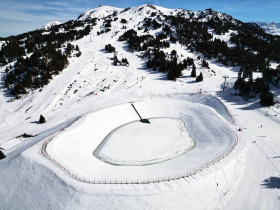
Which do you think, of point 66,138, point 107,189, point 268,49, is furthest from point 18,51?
point 268,49

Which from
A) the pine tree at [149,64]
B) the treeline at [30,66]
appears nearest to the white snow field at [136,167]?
the treeline at [30,66]

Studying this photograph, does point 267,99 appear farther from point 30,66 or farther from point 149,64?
Answer: point 30,66

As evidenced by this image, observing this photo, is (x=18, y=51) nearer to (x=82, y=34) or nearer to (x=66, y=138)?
(x=82, y=34)

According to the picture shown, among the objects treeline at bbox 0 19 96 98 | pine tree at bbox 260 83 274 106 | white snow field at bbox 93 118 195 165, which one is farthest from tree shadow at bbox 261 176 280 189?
treeline at bbox 0 19 96 98

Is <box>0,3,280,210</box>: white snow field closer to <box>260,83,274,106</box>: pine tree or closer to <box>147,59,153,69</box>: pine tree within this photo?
<box>260,83,274,106</box>: pine tree

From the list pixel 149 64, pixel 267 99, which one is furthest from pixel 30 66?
pixel 267 99

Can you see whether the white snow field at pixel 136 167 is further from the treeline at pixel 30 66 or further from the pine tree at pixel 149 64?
the pine tree at pixel 149 64
